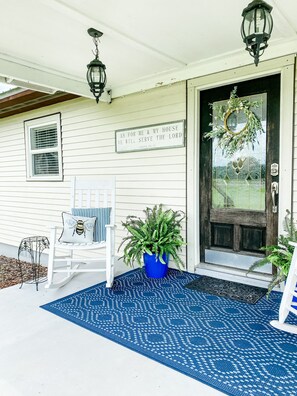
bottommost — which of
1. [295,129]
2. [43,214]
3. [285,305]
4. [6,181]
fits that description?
[285,305]

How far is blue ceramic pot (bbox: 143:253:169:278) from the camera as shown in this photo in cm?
344

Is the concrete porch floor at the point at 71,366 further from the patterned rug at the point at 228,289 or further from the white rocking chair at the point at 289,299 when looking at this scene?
the patterned rug at the point at 228,289

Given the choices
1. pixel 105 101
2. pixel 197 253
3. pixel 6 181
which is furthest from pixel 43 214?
pixel 197 253

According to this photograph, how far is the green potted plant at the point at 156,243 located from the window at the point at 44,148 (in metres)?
2.31

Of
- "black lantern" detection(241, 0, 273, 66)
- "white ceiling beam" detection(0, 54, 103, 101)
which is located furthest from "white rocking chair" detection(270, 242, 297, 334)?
"white ceiling beam" detection(0, 54, 103, 101)

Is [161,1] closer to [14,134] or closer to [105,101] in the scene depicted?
[105,101]

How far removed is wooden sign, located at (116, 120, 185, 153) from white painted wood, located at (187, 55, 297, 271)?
0.51 feet

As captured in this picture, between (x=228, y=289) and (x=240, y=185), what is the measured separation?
3.67 feet

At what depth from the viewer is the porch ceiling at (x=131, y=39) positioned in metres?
2.21

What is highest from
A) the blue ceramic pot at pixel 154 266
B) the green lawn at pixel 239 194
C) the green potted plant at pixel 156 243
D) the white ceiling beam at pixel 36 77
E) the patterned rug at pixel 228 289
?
the white ceiling beam at pixel 36 77

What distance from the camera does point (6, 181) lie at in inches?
250

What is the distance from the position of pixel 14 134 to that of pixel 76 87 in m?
2.70

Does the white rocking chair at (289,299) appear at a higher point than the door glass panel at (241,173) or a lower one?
lower

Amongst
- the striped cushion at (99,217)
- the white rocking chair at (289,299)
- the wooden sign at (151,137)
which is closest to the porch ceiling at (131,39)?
the wooden sign at (151,137)
